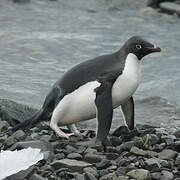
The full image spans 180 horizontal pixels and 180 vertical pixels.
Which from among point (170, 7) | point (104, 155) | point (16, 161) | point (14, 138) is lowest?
point (170, 7)

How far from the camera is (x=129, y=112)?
19.9ft

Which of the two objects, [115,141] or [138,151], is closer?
[138,151]

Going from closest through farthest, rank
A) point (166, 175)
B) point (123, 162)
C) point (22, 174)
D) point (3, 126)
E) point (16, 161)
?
point (16, 161) < point (22, 174) < point (166, 175) < point (123, 162) < point (3, 126)

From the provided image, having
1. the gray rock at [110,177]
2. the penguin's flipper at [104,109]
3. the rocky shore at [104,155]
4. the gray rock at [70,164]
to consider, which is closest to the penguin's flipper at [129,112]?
the rocky shore at [104,155]

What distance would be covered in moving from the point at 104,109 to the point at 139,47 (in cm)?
66

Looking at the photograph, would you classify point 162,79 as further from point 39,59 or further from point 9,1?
point 9,1

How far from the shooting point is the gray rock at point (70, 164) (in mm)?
4879

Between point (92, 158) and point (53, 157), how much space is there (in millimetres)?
299

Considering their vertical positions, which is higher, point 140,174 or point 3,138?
point 140,174

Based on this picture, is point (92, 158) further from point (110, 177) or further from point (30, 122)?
point (30, 122)

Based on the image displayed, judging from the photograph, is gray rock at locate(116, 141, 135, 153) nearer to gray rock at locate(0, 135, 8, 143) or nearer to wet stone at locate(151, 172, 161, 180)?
wet stone at locate(151, 172, 161, 180)

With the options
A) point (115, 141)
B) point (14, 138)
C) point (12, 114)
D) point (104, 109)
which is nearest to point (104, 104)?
point (104, 109)

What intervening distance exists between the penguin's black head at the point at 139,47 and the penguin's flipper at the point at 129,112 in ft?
1.46

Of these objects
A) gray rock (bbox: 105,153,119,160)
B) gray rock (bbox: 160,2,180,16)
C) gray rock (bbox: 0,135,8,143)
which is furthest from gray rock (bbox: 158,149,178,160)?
gray rock (bbox: 160,2,180,16)
